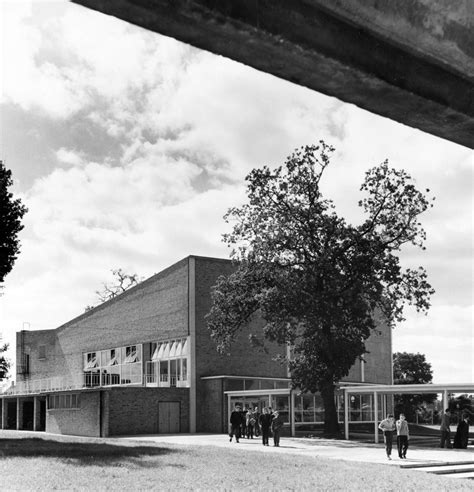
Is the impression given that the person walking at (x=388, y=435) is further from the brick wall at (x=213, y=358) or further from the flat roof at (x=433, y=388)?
the brick wall at (x=213, y=358)

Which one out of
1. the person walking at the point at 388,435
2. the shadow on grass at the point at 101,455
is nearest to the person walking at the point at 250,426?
the shadow on grass at the point at 101,455

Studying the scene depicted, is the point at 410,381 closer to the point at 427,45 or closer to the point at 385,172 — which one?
the point at 385,172

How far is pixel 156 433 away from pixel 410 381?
4593 cm

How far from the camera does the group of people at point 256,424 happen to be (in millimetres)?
30734

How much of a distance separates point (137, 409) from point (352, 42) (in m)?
39.6

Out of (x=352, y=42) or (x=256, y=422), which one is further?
(x=256, y=422)

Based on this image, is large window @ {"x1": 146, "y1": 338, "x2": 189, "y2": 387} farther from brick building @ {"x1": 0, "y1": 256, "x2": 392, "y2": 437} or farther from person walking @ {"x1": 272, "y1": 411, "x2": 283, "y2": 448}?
person walking @ {"x1": 272, "y1": 411, "x2": 283, "y2": 448}

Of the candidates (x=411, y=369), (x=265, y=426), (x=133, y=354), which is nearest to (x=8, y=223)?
(x=265, y=426)

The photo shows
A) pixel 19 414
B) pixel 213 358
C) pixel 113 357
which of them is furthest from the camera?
pixel 19 414

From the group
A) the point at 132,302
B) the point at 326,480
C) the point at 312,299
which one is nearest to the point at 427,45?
the point at 326,480

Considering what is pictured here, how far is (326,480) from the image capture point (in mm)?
16859

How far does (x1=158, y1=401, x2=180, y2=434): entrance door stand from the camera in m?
42.7

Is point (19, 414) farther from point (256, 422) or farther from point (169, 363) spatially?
point (256, 422)

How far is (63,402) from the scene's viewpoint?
4591cm
